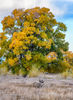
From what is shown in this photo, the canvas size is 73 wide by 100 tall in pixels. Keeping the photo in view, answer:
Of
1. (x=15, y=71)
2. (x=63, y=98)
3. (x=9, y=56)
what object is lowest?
(x=63, y=98)

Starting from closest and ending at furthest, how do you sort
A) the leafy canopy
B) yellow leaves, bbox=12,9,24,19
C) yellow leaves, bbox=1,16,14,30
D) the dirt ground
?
the dirt ground < the leafy canopy < yellow leaves, bbox=1,16,14,30 < yellow leaves, bbox=12,9,24,19

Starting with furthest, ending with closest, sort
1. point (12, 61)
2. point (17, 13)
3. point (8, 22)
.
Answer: point (17, 13) → point (8, 22) → point (12, 61)

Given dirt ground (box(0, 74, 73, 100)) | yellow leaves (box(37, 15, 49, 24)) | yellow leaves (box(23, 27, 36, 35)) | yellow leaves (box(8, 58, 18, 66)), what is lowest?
dirt ground (box(0, 74, 73, 100))

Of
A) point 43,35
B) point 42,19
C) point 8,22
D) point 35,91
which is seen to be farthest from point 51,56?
point 35,91

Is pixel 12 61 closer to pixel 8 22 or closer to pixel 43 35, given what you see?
pixel 43 35

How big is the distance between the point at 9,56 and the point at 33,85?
16494mm

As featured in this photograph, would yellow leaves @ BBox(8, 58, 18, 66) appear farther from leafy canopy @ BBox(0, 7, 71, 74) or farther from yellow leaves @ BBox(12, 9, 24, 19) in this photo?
yellow leaves @ BBox(12, 9, 24, 19)

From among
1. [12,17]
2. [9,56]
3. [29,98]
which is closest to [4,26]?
[12,17]

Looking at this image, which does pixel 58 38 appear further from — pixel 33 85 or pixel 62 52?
pixel 33 85

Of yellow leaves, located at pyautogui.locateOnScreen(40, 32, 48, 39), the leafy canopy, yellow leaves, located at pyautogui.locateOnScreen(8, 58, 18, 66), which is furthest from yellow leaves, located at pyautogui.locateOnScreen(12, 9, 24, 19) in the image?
yellow leaves, located at pyautogui.locateOnScreen(8, 58, 18, 66)

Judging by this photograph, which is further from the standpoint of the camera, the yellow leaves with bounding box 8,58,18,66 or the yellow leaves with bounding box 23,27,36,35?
the yellow leaves with bounding box 23,27,36,35

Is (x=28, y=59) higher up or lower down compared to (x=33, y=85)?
higher up

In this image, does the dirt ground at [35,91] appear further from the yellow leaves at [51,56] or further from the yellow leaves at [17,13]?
the yellow leaves at [17,13]

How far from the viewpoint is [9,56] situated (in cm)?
2623
